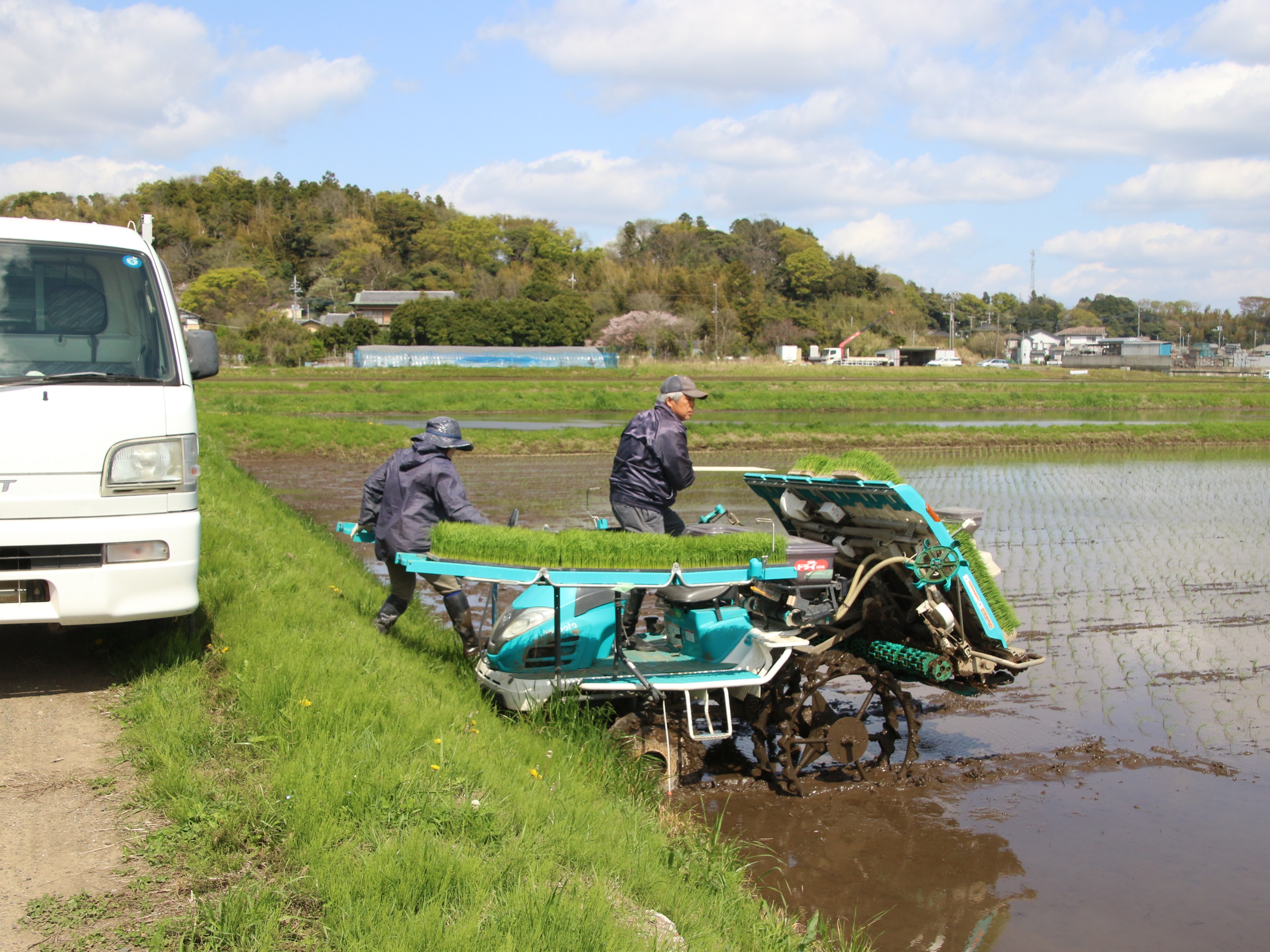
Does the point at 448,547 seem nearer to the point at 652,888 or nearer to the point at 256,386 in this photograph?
the point at 652,888

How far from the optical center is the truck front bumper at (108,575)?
15.1 feet

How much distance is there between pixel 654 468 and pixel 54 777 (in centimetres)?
390

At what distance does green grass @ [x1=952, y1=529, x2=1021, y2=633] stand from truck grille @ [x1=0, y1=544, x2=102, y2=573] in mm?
5075

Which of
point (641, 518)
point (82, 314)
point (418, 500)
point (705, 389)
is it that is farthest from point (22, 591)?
point (705, 389)

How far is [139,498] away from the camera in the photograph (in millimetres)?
4844

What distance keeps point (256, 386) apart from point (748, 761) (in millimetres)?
43704

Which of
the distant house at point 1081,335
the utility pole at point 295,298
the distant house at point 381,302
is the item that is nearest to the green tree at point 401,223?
the utility pole at point 295,298

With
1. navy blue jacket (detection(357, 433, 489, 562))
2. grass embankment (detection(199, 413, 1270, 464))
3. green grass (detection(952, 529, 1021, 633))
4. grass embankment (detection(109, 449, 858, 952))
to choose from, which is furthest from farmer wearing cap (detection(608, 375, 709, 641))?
grass embankment (detection(199, 413, 1270, 464))

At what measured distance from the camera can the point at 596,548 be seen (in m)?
5.86

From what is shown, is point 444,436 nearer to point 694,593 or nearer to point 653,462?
point 653,462

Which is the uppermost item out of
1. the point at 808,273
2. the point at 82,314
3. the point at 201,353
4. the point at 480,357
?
the point at 808,273

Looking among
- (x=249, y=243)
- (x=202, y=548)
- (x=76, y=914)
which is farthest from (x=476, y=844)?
(x=249, y=243)

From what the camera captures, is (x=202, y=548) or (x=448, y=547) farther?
(x=202, y=548)

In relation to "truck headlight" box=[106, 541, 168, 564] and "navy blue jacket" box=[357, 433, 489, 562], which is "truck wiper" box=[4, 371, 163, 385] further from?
"navy blue jacket" box=[357, 433, 489, 562]
